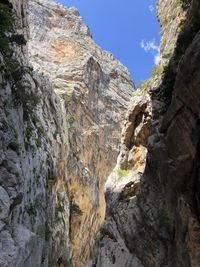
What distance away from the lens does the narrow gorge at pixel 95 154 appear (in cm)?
1288

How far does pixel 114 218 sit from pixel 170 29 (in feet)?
29.7

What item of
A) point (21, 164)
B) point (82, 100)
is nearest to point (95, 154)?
point (82, 100)

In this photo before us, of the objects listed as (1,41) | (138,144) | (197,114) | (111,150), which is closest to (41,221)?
(138,144)

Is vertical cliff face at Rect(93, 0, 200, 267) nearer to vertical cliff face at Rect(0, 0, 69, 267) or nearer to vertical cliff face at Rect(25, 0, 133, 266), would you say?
vertical cliff face at Rect(0, 0, 69, 267)

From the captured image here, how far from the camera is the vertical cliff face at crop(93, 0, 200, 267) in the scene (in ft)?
39.3

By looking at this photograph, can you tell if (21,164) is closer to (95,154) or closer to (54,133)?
(54,133)

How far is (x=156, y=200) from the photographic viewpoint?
1675cm

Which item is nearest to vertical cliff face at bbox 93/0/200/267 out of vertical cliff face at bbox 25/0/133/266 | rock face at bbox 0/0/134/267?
rock face at bbox 0/0/134/267

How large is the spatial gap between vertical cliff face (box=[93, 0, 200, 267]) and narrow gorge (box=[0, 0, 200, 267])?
0.04 meters

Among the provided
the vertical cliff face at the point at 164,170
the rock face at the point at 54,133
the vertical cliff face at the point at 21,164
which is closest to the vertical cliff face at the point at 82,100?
the rock face at the point at 54,133

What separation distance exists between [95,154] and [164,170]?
26.1 metres

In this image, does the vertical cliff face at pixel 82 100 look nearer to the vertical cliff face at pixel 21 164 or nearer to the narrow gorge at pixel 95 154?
the narrow gorge at pixel 95 154

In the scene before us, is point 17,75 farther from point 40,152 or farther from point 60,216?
point 60,216

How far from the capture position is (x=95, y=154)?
39969mm
